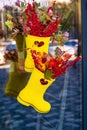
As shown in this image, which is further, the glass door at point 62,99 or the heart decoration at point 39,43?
the glass door at point 62,99

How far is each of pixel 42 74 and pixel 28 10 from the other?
16.4 inches

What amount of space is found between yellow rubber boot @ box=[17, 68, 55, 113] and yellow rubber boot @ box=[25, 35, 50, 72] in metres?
0.06

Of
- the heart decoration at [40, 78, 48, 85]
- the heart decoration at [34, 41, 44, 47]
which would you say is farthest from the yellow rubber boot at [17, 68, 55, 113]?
the heart decoration at [34, 41, 44, 47]

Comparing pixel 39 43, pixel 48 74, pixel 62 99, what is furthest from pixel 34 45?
pixel 62 99

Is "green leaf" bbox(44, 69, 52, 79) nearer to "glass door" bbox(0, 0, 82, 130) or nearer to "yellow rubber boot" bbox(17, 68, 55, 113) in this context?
"yellow rubber boot" bbox(17, 68, 55, 113)

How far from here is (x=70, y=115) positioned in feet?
12.5

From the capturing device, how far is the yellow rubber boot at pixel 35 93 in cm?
350

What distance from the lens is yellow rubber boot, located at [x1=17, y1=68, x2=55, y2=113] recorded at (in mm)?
3504

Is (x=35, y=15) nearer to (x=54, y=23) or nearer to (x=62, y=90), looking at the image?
(x=54, y=23)

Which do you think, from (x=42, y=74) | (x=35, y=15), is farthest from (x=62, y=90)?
(x=35, y=15)

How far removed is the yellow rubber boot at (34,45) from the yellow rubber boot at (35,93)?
63 mm

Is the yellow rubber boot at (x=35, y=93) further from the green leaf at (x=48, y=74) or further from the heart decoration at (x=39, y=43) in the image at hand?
the heart decoration at (x=39, y=43)

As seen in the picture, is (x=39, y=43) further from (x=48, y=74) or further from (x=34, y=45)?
(x=48, y=74)

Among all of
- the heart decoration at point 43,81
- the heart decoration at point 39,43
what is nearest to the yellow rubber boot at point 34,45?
the heart decoration at point 39,43
